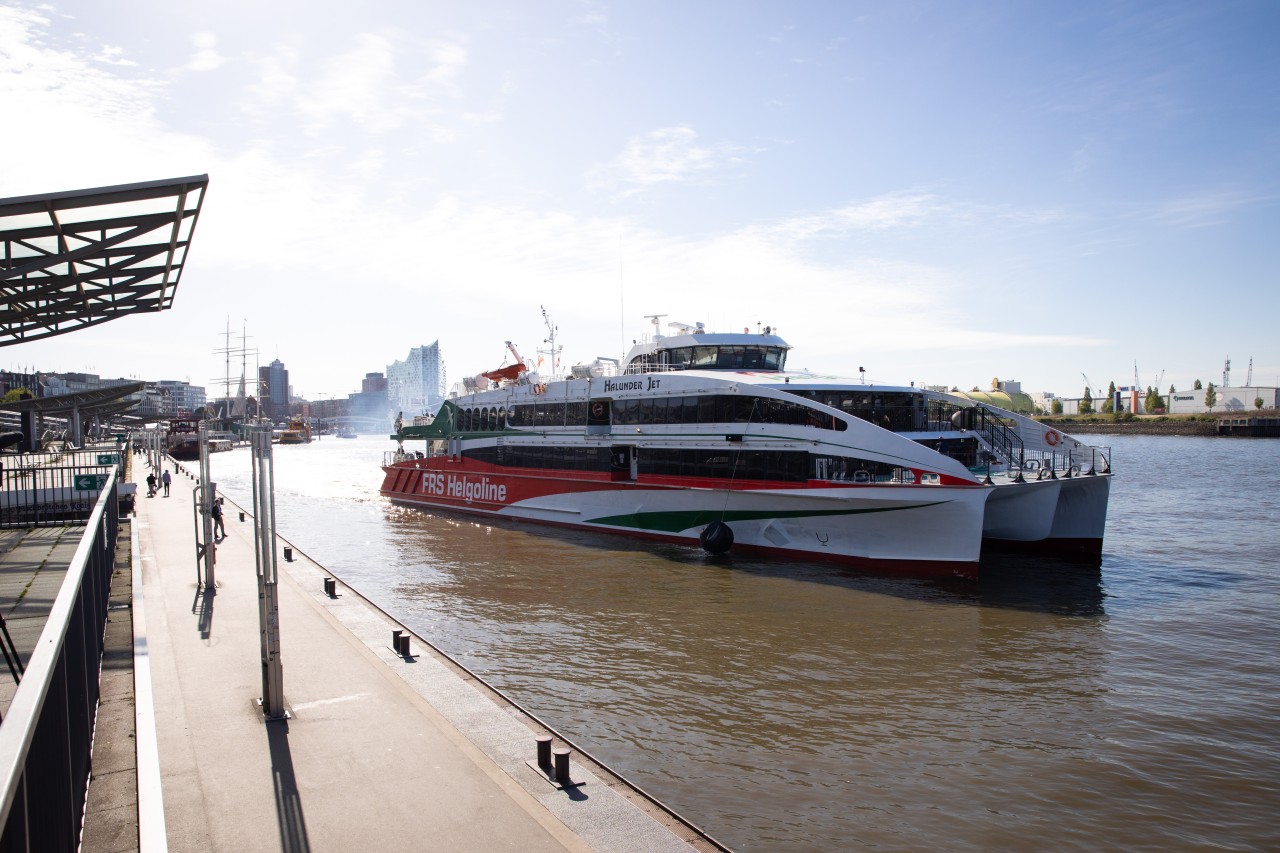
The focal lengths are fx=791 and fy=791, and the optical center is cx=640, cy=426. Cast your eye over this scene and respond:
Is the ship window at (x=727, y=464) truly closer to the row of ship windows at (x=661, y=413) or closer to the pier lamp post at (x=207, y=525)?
the row of ship windows at (x=661, y=413)

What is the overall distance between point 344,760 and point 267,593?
2565 mm

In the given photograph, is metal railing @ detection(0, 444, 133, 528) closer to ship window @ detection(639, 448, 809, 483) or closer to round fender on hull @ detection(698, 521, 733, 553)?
ship window @ detection(639, 448, 809, 483)

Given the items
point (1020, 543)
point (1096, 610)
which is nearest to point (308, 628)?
point (1096, 610)

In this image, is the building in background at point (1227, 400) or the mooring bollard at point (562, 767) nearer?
the mooring bollard at point (562, 767)

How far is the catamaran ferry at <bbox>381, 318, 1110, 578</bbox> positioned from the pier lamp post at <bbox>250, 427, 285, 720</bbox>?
16.0 meters

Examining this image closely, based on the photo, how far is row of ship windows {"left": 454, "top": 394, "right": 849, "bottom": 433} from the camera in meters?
23.7

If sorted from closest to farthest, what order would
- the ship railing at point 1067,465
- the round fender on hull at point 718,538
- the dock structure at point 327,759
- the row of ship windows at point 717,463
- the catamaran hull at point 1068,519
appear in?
the dock structure at point 327,759 → the row of ship windows at point 717,463 → the ship railing at point 1067,465 → the round fender on hull at point 718,538 → the catamaran hull at point 1068,519

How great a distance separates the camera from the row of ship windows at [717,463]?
22.3 metres

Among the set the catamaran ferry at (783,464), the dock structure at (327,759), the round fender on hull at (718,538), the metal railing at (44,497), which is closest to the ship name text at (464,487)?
the catamaran ferry at (783,464)

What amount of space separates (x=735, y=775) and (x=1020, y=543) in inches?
767

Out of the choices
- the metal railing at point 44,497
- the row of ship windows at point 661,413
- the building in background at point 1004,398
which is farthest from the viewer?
the building in background at point 1004,398

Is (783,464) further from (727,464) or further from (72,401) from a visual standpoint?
(72,401)

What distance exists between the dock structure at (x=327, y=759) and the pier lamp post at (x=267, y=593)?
0.90ft

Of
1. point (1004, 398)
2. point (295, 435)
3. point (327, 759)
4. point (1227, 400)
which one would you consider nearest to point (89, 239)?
point (327, 759)
